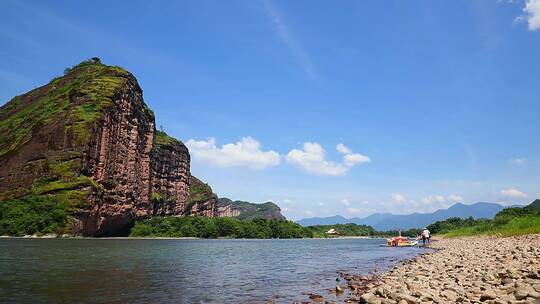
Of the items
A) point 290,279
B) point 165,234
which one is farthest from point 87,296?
point 165,234

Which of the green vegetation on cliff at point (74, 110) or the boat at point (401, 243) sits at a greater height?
the green vegetation on cliff at point (74, 110)

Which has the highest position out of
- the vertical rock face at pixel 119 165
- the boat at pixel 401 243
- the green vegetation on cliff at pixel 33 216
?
the vertical rock face at pixel 119 165

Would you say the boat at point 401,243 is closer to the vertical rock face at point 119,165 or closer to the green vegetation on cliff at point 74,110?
the vertical rock face at point 119,165

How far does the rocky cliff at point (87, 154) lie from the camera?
140m

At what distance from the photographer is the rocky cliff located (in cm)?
13988

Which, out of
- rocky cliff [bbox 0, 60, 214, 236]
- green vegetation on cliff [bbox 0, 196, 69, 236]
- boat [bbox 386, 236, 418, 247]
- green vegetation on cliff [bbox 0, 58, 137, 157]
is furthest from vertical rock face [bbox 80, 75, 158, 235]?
boat [bbox 386, 236, 418, 247]

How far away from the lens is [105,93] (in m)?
170

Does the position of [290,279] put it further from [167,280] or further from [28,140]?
[28,140]

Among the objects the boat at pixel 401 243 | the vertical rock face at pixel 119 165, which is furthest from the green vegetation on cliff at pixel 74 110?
the boat at pixel 401 243

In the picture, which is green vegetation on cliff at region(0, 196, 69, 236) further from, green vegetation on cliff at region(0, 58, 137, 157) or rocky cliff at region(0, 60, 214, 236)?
green vegetation on cliff at region(0, 58, 137, 157)

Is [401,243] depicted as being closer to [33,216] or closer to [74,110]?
→ [33,216]

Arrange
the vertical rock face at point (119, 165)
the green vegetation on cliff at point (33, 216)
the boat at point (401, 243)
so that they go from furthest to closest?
the vertical rock face at point (119, 165)
the green vegetation on cliff at point (33, 216)
the boat at point (401, 243)

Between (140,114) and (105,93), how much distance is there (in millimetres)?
25191

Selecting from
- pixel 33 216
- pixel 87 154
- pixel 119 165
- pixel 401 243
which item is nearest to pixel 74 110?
pixel 87 154
